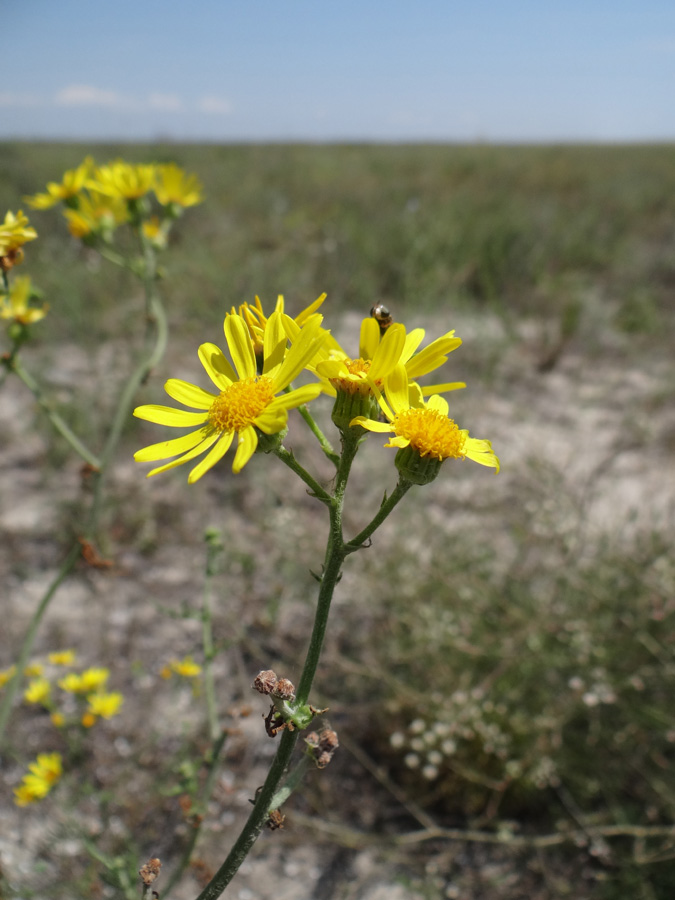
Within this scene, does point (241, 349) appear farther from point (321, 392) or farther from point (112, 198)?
point (112, 198)

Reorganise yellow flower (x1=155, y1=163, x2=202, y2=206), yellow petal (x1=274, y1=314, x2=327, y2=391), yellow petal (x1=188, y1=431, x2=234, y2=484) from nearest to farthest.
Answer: yellow petal (x1=188, y1=431, x2=234, y2=484), yellow petal (x1=274, y1=314, x2=327, y2=391), yellow flower (x1=155, y1=163, x2=202, y2=206)

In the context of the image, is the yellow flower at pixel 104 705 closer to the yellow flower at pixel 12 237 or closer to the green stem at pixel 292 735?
the green stem at pixel 292 735

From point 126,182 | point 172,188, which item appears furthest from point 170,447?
point 172,188

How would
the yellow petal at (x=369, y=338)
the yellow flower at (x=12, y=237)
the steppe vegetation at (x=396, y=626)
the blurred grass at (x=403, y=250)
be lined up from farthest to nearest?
the blurred grass at (x=403, y=250)
the steppe vegetation at (x=396, y=626)
the yellow flower at (x=12, y=237)
the yellow petal at (x=369, y=338)

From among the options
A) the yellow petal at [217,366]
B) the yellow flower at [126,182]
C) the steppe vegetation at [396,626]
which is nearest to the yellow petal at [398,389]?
the yellow petal at [217,366]

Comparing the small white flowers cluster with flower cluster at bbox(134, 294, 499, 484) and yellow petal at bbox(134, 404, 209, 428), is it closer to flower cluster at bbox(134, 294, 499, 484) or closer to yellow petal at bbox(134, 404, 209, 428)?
flower cluster at bbox(134, 294, 499, 484)

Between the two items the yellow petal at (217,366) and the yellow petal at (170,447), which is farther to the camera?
the yellow petal at (217,366)

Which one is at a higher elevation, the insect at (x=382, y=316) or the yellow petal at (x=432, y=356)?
the insect at (x=382, y=316)

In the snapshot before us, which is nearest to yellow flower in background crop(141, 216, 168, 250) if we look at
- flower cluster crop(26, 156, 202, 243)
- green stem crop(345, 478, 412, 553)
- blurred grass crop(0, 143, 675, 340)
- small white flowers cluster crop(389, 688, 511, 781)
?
flower cluster crop(26, 156, 202, 243)
